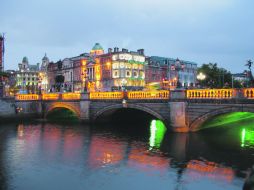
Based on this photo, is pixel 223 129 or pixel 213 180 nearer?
pixel 213 180

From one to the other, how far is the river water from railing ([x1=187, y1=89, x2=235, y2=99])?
485 centimetres

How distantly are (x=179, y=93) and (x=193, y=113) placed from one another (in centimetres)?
307

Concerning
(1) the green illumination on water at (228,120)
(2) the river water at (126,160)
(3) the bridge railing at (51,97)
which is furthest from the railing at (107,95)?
(1) the green illumination on water at (228,120)

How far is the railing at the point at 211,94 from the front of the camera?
35.7 meters

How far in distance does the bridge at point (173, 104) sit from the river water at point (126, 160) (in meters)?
2.48

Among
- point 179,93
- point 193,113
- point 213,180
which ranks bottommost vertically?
point 213,180

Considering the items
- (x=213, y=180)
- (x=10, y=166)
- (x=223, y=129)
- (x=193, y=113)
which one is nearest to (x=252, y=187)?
(x=213, y=180)

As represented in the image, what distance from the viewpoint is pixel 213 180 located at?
2295 cm

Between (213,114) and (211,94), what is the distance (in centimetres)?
233

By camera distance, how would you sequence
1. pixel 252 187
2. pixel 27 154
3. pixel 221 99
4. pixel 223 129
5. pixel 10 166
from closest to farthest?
pixel 252 187 < pixel 10 166 < pixel 27 154 < pixel 221 99 < pixel 223 129

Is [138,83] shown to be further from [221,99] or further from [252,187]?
[252,187]

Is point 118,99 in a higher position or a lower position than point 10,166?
higher

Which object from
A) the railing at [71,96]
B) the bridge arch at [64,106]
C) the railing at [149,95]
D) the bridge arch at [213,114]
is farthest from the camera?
the railing at [71,96]

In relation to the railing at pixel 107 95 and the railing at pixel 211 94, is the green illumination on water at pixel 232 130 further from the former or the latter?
the railing at pixel 107 95
